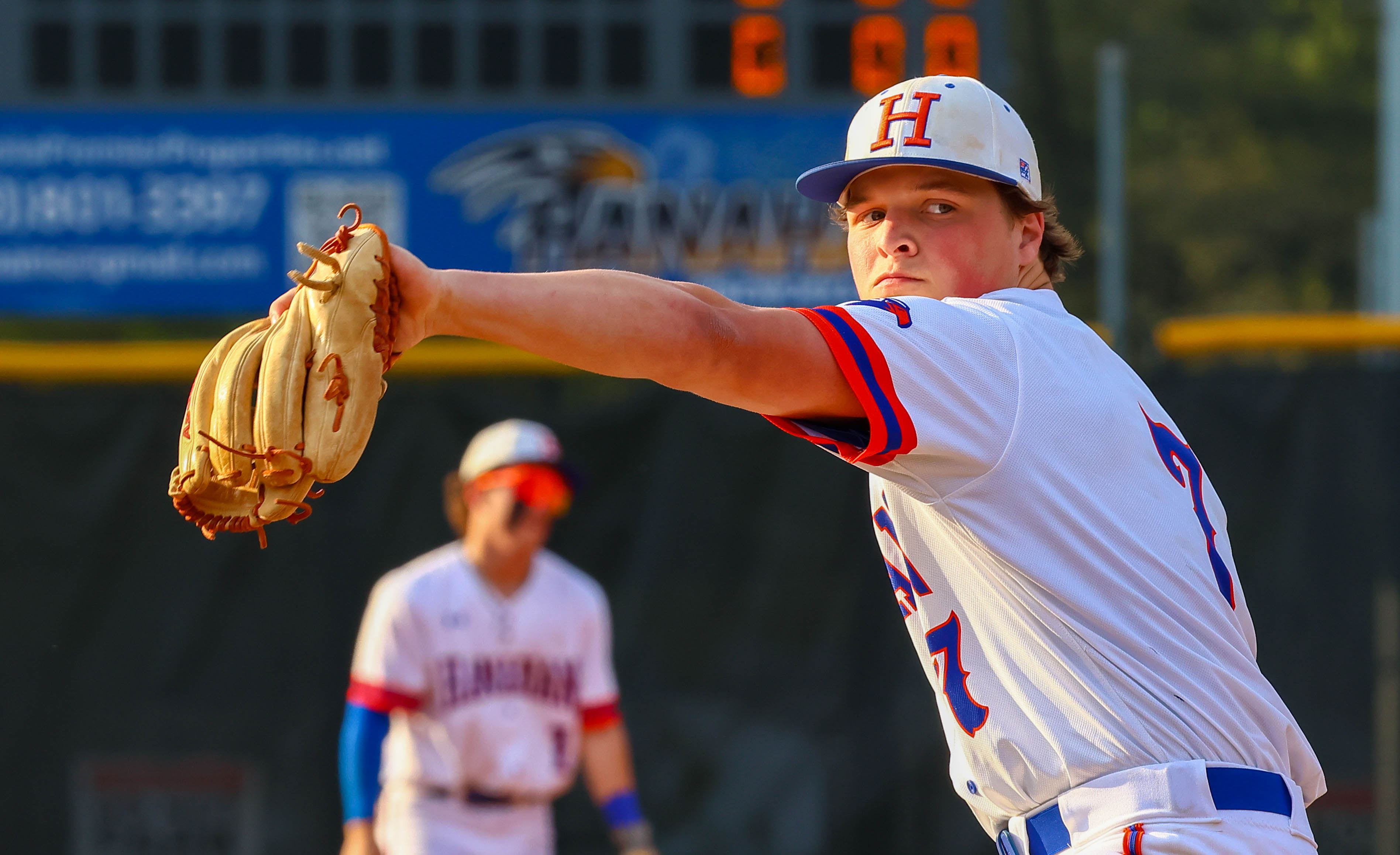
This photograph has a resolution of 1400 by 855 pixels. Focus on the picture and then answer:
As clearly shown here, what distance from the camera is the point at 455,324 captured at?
1.92 meters

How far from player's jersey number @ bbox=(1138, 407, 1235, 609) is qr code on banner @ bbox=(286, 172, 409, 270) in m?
7.48

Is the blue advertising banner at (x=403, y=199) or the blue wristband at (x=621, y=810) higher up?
the blue advertising banner at (x=403, y=199)

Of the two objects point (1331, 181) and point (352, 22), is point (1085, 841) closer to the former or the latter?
point (352, 22)

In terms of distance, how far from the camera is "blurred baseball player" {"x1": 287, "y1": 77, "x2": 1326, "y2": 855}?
77.1 inches

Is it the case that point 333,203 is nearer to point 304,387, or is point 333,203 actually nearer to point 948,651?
point 948,651

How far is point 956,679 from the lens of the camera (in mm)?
2363

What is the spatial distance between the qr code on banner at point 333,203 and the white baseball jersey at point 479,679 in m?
4.76

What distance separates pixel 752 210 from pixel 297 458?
782 cm

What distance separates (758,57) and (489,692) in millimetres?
5430

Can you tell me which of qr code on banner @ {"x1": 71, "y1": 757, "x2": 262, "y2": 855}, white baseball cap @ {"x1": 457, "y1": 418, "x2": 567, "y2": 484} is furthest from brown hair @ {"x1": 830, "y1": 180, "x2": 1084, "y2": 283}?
qr code on banner @ {"x1": 71, "y1": 757, "x2": 262, "y2": 855}

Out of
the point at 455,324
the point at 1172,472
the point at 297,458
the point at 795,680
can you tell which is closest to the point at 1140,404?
the point at 1172,472

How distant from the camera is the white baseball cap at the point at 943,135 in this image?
7.66 ft

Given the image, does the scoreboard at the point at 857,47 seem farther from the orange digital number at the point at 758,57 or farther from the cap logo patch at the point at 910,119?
the cap logo patch at the point at 910,119

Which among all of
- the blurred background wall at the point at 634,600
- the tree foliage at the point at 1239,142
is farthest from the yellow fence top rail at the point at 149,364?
the tree foliage at the point at 1239,142
